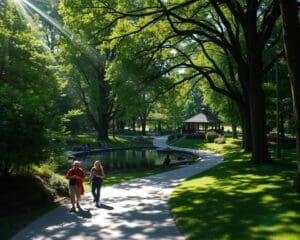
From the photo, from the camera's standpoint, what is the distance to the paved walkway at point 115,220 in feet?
34.4

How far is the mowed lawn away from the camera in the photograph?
30.7ft

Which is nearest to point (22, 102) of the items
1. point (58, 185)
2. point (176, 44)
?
point (58, 185)

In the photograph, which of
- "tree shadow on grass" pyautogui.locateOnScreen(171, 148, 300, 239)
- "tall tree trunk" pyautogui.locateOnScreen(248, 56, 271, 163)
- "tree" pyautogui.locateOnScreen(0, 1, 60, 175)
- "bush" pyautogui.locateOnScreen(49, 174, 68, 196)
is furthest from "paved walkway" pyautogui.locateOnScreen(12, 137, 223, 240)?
"tall tree trunk" pyautogui.locateOnScreen(248, 56, 271, 163)

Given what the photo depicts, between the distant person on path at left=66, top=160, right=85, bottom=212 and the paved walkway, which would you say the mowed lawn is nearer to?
the paved walkway

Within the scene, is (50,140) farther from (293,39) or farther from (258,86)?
(258,86)

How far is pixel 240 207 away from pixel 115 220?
355 cm

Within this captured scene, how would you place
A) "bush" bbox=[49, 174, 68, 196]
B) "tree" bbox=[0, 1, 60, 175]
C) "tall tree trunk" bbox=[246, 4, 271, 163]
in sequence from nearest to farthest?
"tree" bbox=[0, 1, 60, 175]
"bush" bbox=[49, 174, 68, 196]
"tall tree trunk" bbox=[246, 4, 271, 163]

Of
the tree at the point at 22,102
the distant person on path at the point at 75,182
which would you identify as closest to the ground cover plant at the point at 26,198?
the tree at the point at 22,102

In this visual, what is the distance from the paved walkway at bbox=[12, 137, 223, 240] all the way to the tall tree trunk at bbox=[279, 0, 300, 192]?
15.3ft

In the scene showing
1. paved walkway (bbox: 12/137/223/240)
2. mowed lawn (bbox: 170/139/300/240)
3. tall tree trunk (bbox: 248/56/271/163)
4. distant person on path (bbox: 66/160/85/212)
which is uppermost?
tall tree trunk (bbox: 248/56/271/163)

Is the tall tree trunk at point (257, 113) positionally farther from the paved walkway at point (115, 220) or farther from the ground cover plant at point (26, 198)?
the ground cover plant at point (26, 198)

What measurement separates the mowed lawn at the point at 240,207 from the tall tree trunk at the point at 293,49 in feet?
5.28

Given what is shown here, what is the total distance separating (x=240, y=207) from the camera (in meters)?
11.8

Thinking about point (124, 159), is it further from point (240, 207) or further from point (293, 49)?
point (240, 207)
